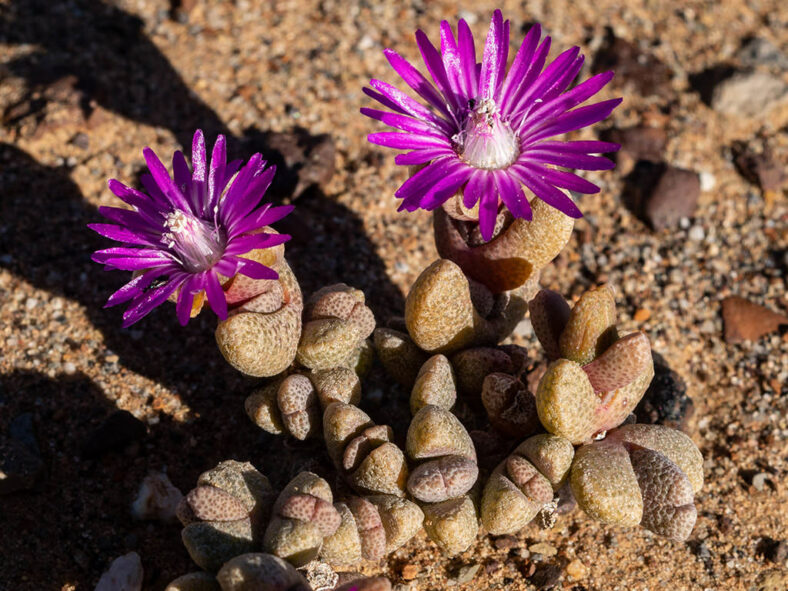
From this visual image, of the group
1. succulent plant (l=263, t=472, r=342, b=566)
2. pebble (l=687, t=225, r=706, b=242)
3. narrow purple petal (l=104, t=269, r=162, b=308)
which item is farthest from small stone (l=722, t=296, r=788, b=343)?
narrow purple petal (l=104, t=269, r=162, b=308)

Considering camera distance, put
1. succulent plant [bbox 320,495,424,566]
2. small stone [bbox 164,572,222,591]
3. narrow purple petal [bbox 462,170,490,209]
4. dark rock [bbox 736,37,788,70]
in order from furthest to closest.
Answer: dark rock [bbox 736,37,788,70] → narrow purple petal [bbox 462,170,490,209] → succulent plant [bbox 320,495,424,566] → small stone [bbox 164,572,222,591]

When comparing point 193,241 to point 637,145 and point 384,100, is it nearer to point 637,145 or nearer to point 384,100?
point 384,100

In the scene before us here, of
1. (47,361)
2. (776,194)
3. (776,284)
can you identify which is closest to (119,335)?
(47,361)

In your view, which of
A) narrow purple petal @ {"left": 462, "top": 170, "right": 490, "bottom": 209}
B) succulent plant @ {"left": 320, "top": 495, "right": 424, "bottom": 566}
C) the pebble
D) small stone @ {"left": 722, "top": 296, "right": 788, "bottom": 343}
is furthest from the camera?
the pebble

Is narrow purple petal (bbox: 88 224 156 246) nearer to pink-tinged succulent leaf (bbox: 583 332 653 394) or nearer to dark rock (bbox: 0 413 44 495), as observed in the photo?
dark rock (bbox: 0 413 44 495)

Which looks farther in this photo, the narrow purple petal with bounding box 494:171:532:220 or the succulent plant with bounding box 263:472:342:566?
the narrow purple petal with bounding box 494:171:532:220

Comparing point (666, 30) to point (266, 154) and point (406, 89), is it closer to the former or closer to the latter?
point (406, 89)

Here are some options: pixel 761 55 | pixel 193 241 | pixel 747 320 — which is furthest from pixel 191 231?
pixel 761 55
